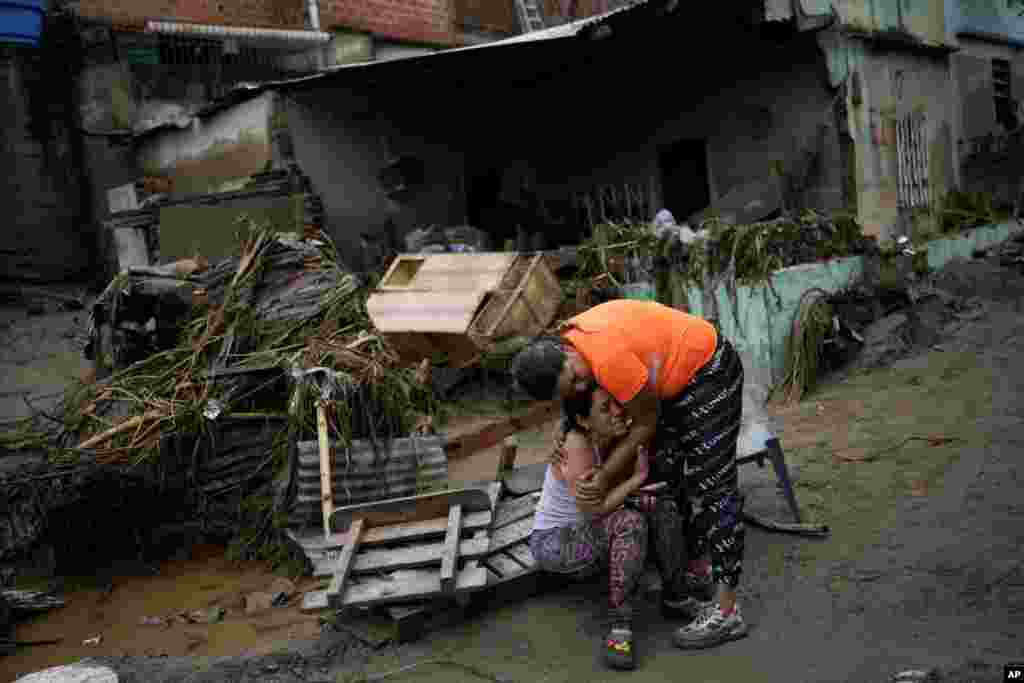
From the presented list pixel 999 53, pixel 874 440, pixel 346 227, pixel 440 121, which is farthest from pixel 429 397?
pixel 999 53

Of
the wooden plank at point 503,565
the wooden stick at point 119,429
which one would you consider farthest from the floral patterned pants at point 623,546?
the wooden stick at point 119,429

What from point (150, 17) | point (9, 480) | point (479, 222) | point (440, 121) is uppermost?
point (150, 17)

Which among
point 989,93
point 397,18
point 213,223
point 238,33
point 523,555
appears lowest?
point 523,555

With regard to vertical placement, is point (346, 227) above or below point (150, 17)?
below

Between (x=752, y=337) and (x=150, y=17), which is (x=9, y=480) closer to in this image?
(x=752, y=337)

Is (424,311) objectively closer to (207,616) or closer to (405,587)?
(207,616)

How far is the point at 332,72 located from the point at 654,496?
7.18 meters

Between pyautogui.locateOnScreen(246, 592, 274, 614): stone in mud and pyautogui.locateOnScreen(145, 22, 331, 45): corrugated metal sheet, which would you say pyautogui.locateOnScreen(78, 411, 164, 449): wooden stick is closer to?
pyautogui.locateOnScreen(246, 592, 274, 614): stone in mud

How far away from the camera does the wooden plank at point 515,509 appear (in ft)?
14.0

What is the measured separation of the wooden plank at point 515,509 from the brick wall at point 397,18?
1165cm

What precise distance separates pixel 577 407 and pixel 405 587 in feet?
4.03

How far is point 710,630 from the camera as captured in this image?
321cm

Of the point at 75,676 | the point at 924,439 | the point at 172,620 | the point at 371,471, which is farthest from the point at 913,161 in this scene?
the point at 75,676

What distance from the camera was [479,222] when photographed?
12.2 meters
